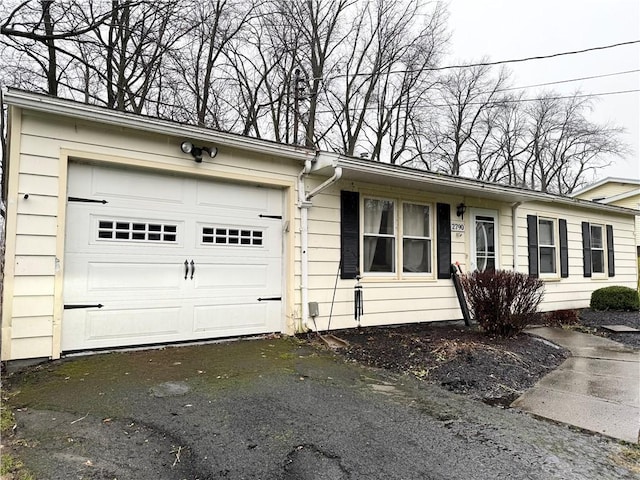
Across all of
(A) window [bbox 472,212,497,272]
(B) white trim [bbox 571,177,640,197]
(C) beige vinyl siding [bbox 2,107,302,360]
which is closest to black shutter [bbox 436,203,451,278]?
(A) window [bbox 472,212,497,272]

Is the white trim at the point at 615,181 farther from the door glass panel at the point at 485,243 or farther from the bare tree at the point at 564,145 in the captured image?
the door glass panel at the point at 485,243

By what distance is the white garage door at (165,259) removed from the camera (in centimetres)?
411

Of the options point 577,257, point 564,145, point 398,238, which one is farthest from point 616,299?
point 564,145

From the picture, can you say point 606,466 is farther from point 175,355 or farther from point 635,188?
point 635,188

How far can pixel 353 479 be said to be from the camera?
1.95 metres

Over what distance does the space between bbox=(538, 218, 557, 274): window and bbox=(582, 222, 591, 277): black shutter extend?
49.5 inches

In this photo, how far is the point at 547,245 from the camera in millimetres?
8641

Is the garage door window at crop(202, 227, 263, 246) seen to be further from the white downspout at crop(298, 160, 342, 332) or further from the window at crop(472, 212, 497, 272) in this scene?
the window at crop(472, 212, 497, 272)

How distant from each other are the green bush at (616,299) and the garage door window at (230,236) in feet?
27.0

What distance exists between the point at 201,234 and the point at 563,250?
8014mm

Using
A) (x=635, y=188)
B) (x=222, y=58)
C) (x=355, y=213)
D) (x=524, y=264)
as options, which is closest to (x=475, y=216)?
(x=524, y=264)

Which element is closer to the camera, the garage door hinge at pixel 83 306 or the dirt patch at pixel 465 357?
the dirt patch at pixel 465 357

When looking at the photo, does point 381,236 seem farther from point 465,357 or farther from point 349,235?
point 465,357

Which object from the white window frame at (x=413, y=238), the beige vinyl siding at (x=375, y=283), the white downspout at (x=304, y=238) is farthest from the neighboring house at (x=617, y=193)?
the white downspout at (x=304, y=238)
